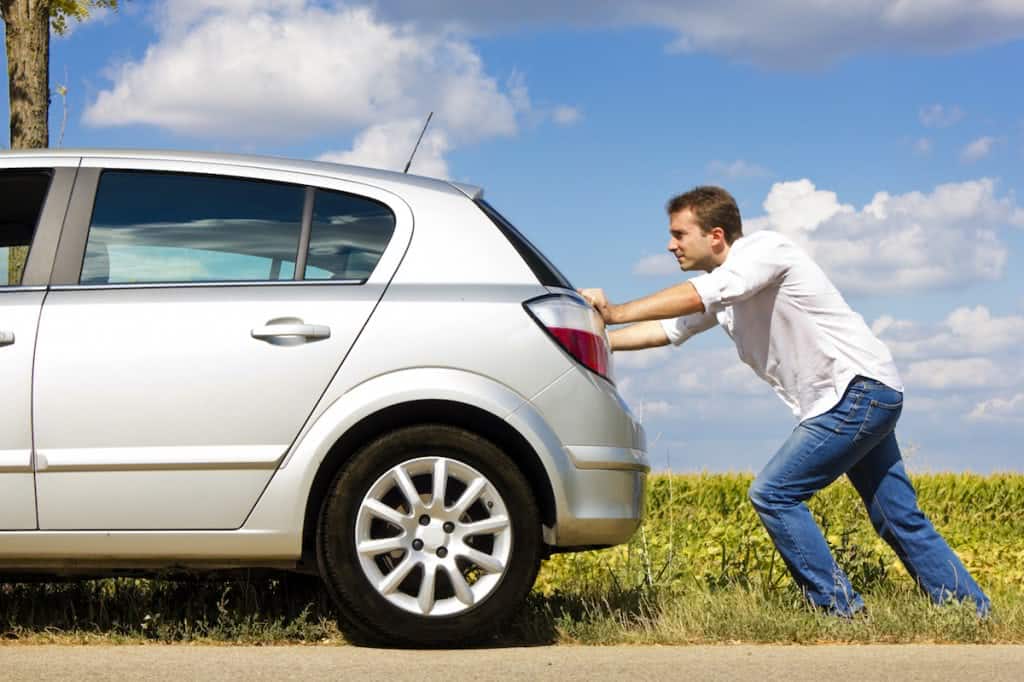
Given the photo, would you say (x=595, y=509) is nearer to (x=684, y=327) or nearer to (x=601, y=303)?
(x=601, y=303)

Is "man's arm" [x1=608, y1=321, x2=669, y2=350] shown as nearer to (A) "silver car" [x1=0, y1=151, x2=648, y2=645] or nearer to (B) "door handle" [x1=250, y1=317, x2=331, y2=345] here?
(A) "silver car" [x1=0, y1=151, x2=648, y2=645]

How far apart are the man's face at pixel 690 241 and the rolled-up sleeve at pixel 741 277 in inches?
10.3

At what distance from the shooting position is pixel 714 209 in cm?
623

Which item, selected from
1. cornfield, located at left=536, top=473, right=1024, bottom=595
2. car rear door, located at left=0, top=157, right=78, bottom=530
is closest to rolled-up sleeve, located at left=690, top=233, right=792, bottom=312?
cornfield, located at left=536, top=473, right=1024, bottom=595

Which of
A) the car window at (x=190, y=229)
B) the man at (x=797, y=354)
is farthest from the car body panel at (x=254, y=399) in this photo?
the man at (x=797, y=354)

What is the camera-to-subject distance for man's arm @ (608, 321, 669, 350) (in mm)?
6652

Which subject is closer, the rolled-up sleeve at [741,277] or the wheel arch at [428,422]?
the wheel arch at [428,422]

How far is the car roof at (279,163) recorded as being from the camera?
18.7 feet

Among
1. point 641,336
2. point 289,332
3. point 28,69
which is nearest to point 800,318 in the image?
point 641,336

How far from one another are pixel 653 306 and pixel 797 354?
0.75 metres

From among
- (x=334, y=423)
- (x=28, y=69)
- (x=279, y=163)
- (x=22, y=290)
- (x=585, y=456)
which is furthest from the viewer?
(x=28, y=69)

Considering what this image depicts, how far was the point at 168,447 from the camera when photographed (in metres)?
5.35

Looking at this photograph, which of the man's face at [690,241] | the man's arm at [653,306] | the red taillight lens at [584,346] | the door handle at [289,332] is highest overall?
the man's face at [690,241]

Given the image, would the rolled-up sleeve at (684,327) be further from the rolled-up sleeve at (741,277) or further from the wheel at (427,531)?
the wheel at (427,531)
